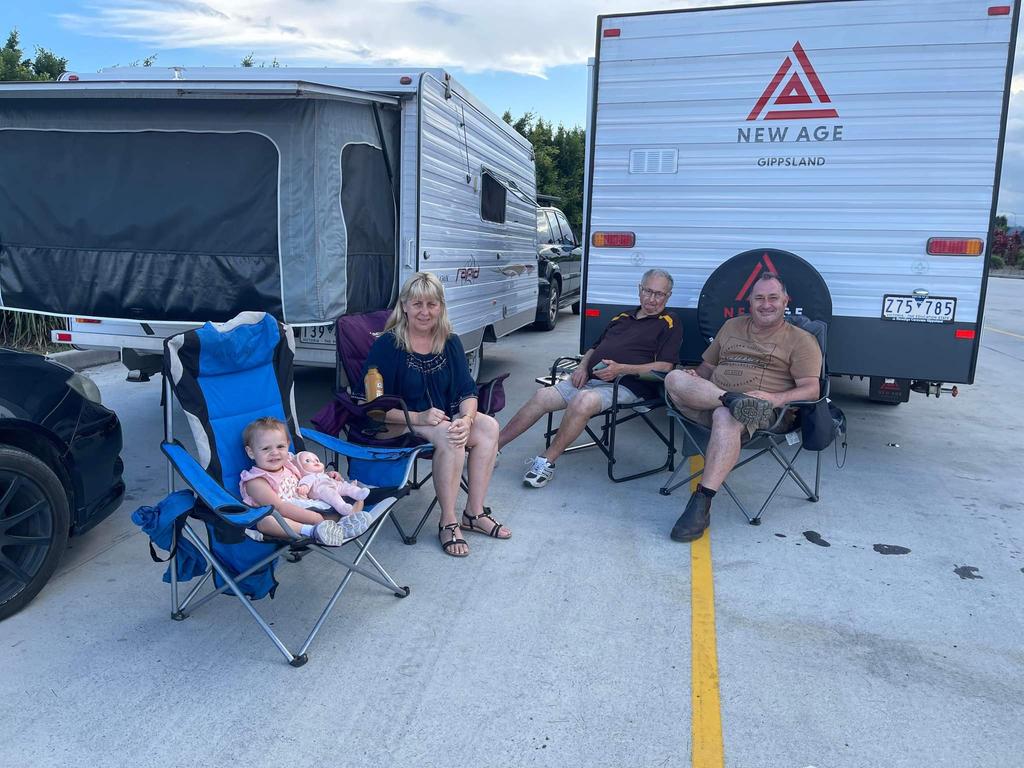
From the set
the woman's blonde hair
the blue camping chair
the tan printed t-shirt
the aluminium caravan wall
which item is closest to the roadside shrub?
the aluminium caravan wall

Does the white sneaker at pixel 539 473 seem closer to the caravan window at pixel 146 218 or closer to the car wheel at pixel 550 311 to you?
the caravan window at pixel 146 218

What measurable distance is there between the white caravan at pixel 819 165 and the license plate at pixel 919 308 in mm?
11

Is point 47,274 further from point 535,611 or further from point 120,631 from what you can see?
point 535,611

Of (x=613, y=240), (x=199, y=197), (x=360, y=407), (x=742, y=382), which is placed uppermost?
(x=199, y=197)

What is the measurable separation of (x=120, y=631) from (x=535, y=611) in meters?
1.56

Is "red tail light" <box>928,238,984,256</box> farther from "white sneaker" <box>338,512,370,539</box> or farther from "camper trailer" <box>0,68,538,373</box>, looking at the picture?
"white sneaker" <box>338,512,370,539</box>

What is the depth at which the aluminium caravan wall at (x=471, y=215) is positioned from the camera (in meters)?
5.29

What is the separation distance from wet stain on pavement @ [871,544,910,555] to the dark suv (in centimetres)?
712

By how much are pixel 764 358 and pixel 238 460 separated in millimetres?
2772

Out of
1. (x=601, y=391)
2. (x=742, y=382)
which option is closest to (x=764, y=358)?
(x=742, y=382)

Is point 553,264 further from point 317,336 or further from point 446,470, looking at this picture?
point 446,470

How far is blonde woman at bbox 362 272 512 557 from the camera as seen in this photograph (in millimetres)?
3637

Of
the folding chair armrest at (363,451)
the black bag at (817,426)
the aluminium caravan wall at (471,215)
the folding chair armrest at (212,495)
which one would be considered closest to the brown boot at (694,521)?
the black bag at (817,426)

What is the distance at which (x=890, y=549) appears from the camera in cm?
372
